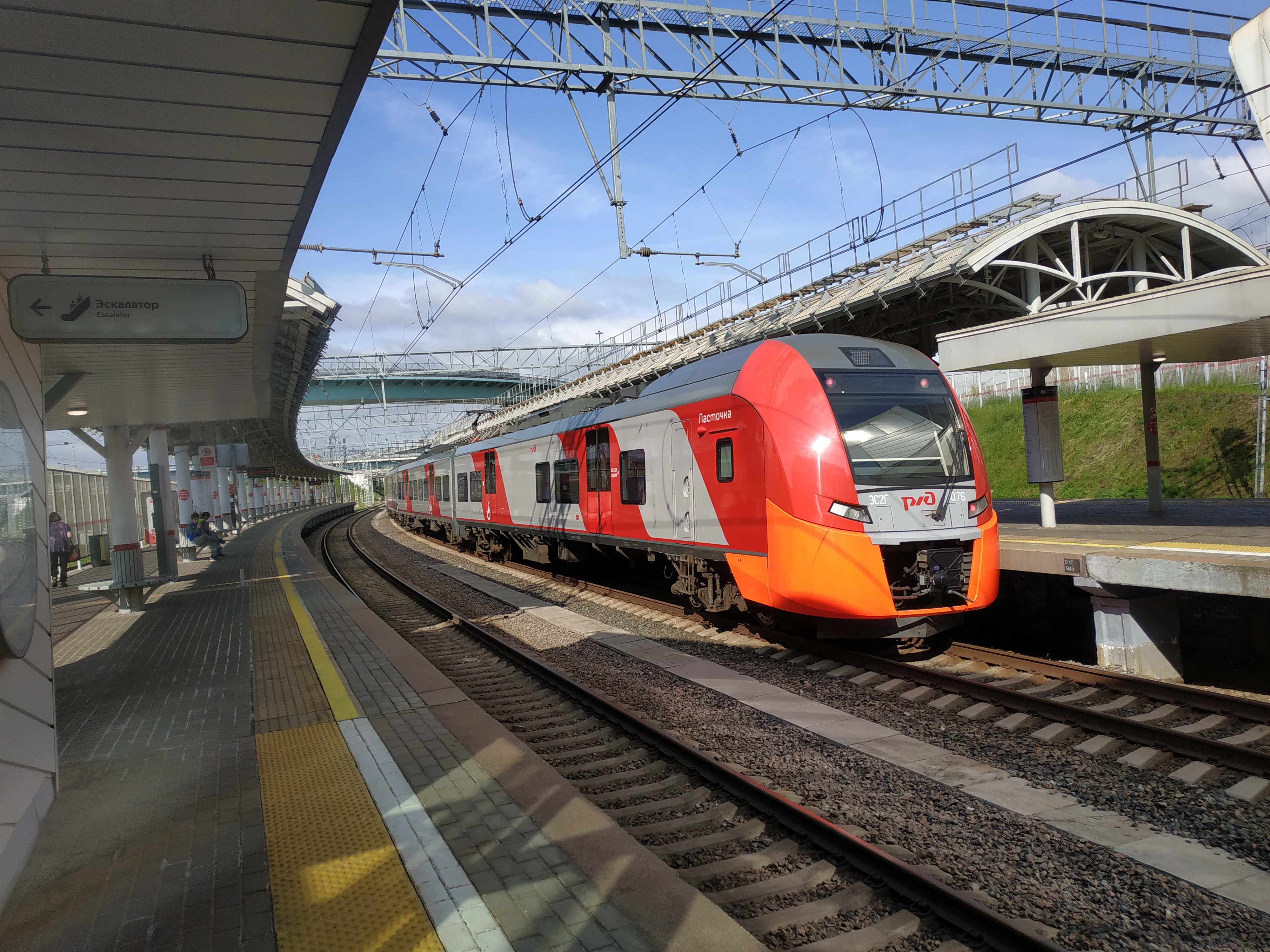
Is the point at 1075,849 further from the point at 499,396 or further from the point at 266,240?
the point at 499,396

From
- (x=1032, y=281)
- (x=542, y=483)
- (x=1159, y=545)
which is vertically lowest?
(x=1159, y=545)

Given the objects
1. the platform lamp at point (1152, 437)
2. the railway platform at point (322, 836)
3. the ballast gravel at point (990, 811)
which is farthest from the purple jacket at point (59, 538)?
the platform lamp at point (1152, 437)

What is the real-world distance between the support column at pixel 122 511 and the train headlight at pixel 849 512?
36.5 feet

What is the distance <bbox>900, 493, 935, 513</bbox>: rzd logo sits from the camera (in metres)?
7.45

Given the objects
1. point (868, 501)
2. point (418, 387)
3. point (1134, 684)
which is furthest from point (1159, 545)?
point (418, 387)

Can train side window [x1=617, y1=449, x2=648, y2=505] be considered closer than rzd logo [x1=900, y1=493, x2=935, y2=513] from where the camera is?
No

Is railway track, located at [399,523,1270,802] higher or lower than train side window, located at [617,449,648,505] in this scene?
lower

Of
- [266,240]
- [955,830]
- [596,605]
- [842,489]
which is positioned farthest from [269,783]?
[596,605]

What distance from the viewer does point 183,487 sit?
25.2 m

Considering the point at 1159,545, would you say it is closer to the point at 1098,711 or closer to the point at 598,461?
the point at 1098,711

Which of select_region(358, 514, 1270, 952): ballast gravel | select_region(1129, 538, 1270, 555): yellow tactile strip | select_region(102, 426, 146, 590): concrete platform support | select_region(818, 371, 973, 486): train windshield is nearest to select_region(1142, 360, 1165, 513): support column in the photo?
select_region(1129, 538, 1270, 555): yellow tactile strip

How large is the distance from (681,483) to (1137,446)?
1786 cm

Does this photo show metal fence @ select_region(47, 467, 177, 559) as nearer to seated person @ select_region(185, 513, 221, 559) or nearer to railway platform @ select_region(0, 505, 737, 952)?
seated person @ select_region(185, 513, 221, 559)

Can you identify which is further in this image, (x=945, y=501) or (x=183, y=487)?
(x=183, y=487)
